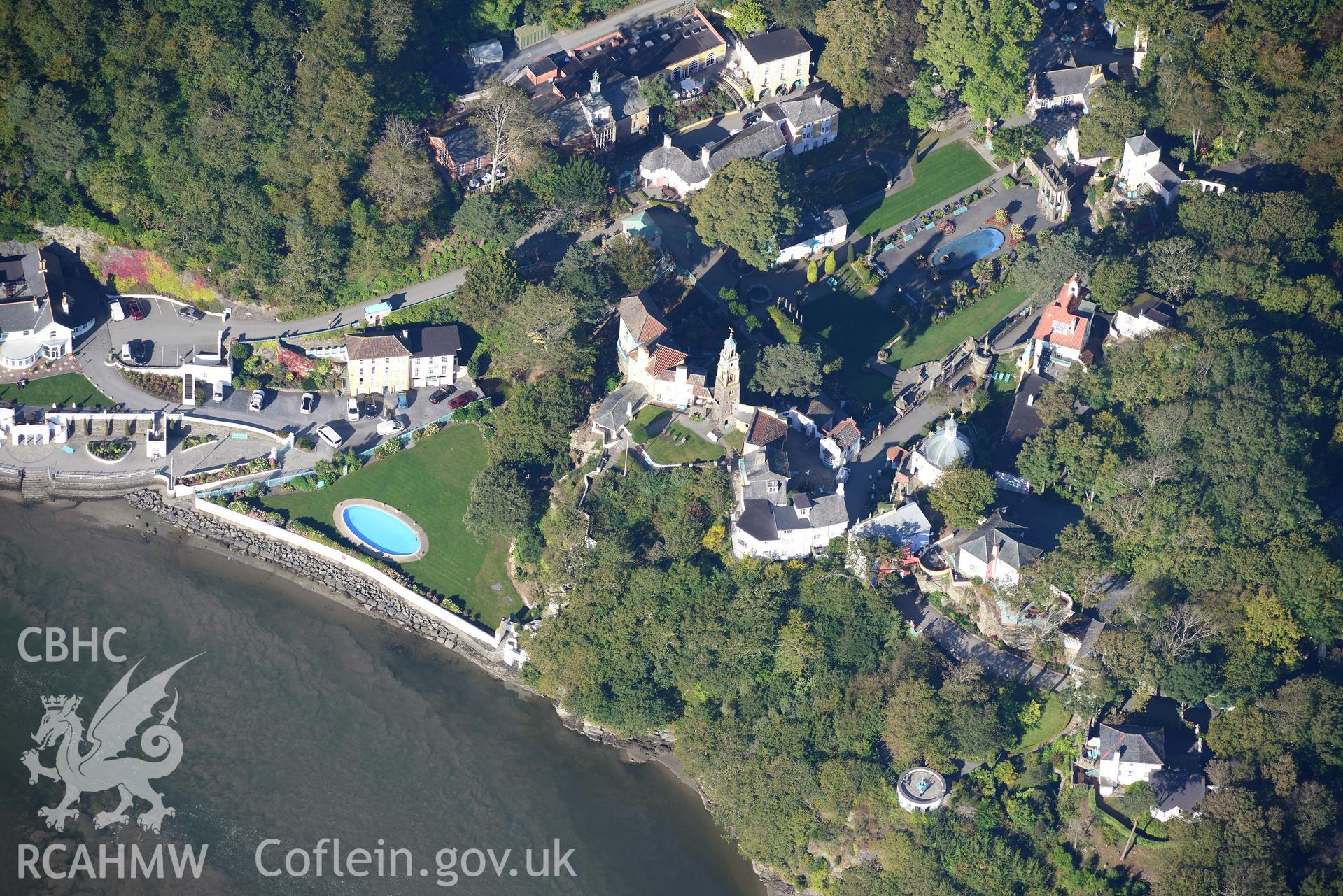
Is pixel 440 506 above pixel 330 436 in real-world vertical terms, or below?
below

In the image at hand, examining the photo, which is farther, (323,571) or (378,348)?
(378,348)

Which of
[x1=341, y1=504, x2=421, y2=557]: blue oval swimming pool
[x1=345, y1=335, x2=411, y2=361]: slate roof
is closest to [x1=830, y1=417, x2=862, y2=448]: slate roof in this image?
[x1=341, y1=504, x2=421, y2=557]: blue oval swimming pool

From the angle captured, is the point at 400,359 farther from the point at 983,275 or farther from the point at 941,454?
the point at 983,275

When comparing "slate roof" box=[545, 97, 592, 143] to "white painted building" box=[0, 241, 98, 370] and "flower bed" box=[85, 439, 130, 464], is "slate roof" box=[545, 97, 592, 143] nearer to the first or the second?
"white painted building" box=[0, 241, 98, 370]

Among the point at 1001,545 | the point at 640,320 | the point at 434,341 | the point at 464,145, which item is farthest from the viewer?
the point at 464,145

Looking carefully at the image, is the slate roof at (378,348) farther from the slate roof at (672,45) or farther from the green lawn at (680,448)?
the slate roof at (672,45)

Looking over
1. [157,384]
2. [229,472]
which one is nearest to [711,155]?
[229,472]
